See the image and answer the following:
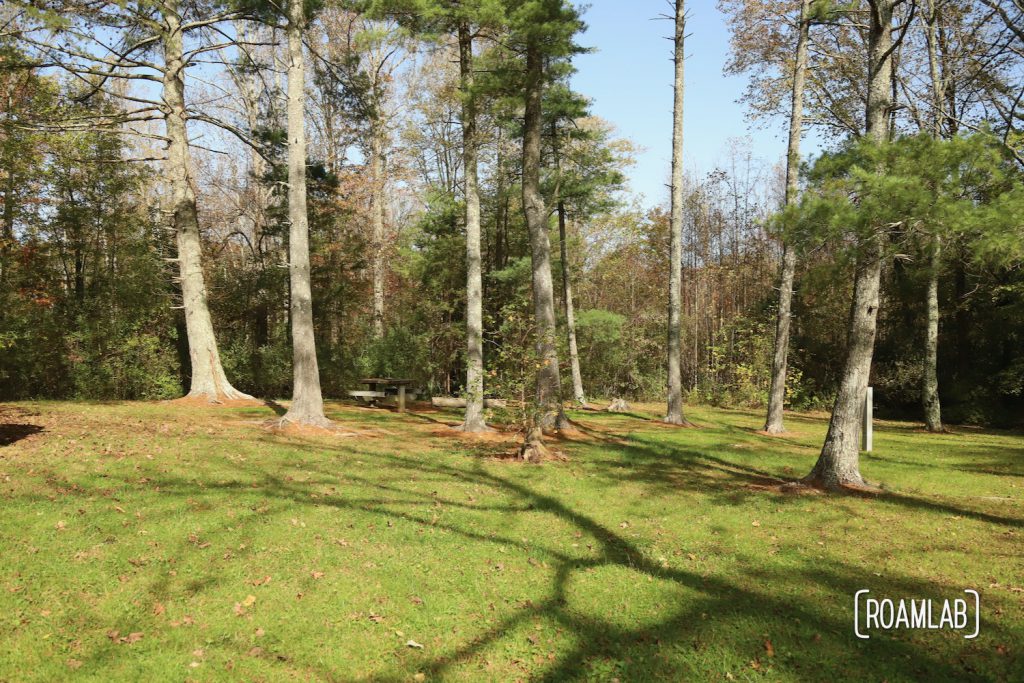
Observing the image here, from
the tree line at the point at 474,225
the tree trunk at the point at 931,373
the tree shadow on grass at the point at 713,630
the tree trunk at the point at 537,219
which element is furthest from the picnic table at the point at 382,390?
the tree trunk at the point at 931,373

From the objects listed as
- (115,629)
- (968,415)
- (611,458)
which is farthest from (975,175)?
(968,415)

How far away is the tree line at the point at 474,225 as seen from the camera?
22.0 feet

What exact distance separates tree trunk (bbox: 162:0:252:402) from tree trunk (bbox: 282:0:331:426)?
3891mm

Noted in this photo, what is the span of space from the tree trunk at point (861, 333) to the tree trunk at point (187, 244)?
1166 cm

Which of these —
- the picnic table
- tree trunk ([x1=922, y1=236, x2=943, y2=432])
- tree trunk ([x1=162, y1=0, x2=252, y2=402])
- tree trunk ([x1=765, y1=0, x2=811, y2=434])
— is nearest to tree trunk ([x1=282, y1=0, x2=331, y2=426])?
Result: the picnic table

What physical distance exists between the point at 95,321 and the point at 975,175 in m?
15.8

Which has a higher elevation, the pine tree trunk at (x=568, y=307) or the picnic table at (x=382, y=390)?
the pine tree trunk at (x=568, y=307)

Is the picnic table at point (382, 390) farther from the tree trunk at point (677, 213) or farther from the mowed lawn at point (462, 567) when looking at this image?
the tree trunk at point (677, 213)

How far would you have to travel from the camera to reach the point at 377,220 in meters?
19.8

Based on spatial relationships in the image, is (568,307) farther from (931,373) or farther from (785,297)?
(931,373)

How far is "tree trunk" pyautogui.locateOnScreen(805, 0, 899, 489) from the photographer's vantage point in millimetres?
6562

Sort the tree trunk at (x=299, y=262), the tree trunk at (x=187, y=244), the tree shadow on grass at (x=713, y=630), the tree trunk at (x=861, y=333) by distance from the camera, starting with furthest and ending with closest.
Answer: the tree trunk at (x=187, y=244)
the tree trunk at (x=299, y=262)
the tree trunk at (x=861, y=333)
the tree shadow on grass at (x=713, y=630)

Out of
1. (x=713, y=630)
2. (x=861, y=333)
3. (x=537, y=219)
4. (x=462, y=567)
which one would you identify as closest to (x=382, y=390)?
(x=537, y=219)

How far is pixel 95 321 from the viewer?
13.0 meters
